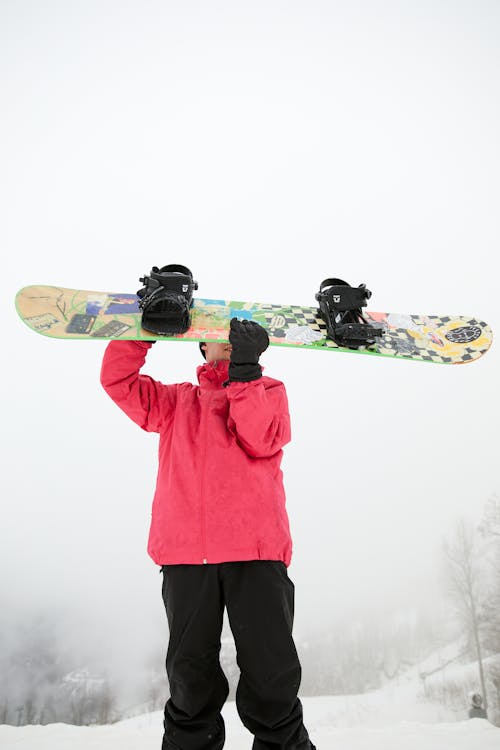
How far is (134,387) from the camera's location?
6.03 feet

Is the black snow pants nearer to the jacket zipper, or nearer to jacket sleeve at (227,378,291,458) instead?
the jacket zipper

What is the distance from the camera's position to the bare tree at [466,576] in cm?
351

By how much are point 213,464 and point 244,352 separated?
1.11 ft

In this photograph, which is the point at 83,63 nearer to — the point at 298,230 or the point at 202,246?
the point at 202,246

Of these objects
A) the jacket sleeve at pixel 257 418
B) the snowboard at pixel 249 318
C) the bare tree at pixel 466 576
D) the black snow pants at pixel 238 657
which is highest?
the snowboard at pixel 249 318

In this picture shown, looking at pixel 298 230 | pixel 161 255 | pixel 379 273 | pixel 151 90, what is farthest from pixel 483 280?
pixel 151 90

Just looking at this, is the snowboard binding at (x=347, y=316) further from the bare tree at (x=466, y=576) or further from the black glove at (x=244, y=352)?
the bare tree at (x=466, y=576)

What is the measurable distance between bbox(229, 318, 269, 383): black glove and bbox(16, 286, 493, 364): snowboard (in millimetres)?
224

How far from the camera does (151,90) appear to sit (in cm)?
619

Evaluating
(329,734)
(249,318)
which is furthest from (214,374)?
(329,734)

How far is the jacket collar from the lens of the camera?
1.91 meters

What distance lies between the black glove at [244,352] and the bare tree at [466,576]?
8.65 feet

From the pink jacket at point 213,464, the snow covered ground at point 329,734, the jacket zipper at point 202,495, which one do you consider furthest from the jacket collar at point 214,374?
the snow covered ground at point 329,734

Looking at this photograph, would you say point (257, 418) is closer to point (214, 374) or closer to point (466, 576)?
point (214, 374)
